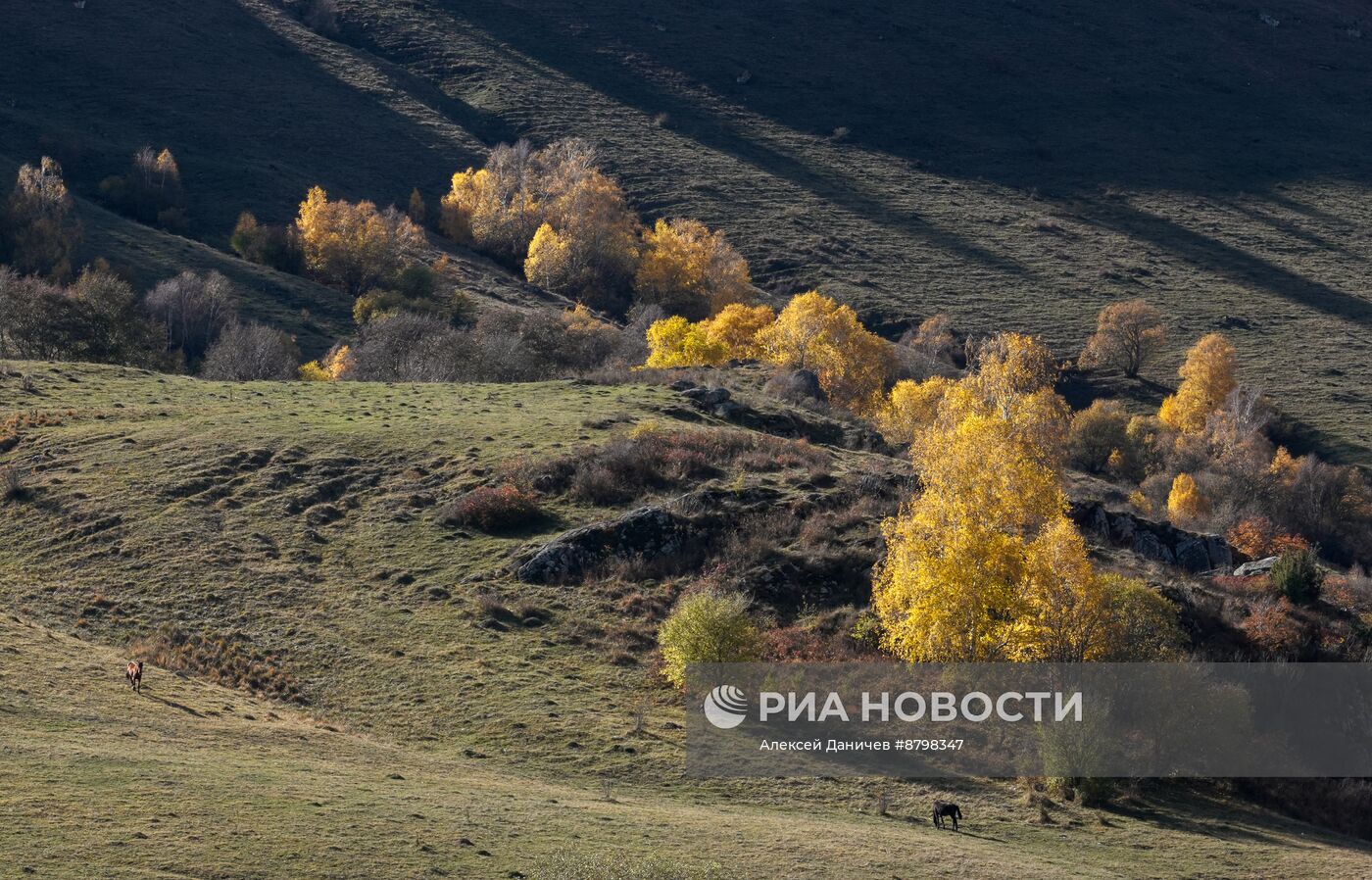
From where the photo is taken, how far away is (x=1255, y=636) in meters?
42.1

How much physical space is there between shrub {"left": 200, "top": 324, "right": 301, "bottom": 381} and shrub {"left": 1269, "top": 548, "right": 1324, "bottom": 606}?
61.5 metres

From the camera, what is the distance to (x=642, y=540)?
152ft

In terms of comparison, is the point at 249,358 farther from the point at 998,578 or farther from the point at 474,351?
the point at 998,578

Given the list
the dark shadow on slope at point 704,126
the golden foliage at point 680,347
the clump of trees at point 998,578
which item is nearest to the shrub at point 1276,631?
the clump of trees at point 998,578

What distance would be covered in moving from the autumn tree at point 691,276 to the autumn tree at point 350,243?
25.0 metres

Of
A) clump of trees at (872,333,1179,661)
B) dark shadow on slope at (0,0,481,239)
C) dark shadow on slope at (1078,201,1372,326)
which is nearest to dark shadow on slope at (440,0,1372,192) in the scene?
dark shadow on slope at (1078,201,1372,326)

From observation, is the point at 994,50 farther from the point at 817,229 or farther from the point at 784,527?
the point at 784,527

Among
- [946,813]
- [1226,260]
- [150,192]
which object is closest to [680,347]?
[150,192]

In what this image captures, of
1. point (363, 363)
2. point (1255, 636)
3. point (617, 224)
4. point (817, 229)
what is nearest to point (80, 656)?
point (1255, 636)

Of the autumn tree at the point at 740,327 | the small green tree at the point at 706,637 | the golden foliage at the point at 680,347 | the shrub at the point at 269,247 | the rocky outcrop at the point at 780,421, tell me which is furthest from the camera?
the shrub at the point at 269,247

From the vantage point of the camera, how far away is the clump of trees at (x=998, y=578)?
37125 millimetres

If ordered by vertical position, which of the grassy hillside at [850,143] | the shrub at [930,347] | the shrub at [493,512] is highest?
the grassy hillside at [850,143]

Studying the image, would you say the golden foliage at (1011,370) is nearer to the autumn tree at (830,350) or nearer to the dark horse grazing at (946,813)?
the autumn tree at (830,350)
